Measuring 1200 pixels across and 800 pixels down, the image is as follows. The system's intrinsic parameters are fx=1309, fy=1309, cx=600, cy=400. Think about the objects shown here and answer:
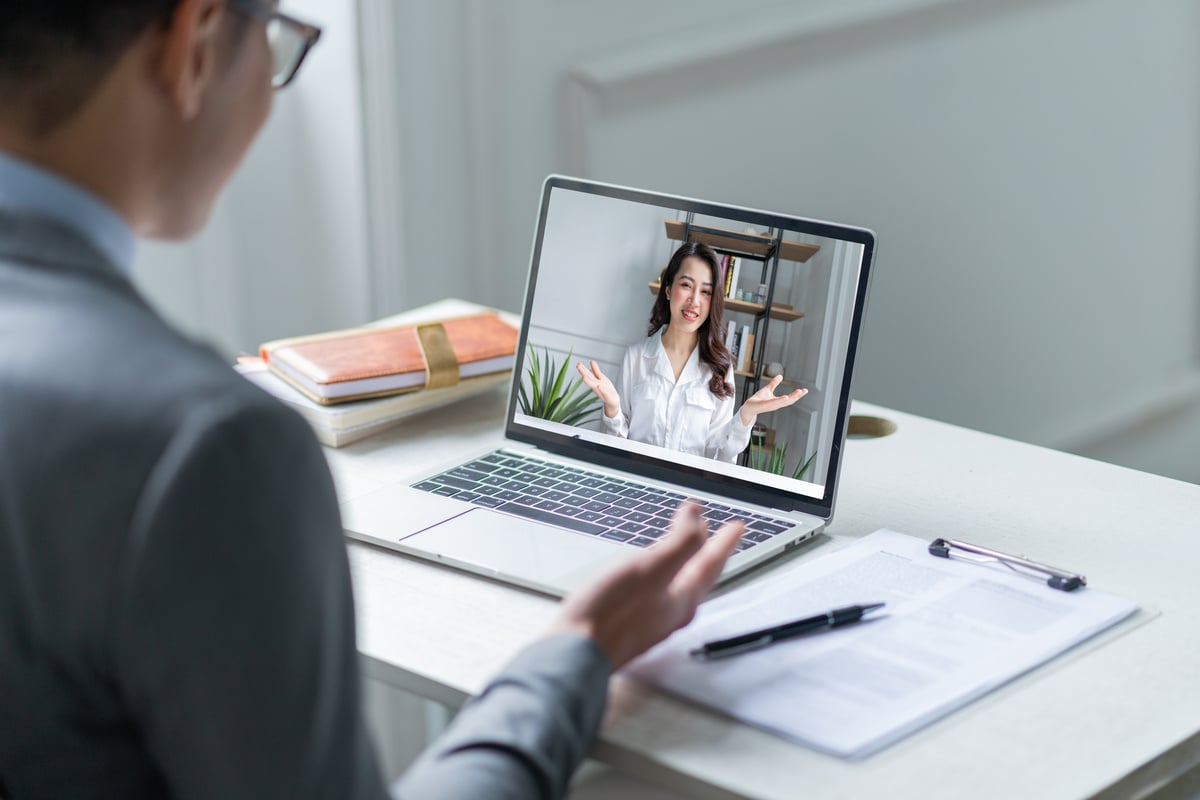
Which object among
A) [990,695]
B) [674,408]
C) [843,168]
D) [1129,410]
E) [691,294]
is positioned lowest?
[1129,410]

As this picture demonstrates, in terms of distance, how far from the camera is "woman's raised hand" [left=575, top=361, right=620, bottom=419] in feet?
3.85

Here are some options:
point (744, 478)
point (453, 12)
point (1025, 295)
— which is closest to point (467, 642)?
point (744, 478)

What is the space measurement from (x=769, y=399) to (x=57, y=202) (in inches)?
25.0

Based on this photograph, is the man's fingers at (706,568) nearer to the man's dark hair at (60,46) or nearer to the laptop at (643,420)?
the laptop at (643,420)

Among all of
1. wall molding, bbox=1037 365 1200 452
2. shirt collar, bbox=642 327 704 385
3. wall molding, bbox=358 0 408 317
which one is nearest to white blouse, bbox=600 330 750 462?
shirt collar, bbox=642 327 704 385

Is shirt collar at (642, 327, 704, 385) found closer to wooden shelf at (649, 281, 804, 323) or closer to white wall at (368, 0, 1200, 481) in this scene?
wooden shelf at (649, 281, 804, 323)

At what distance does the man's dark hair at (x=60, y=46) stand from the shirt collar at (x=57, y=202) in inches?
0.8

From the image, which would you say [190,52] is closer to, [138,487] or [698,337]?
[138,487]

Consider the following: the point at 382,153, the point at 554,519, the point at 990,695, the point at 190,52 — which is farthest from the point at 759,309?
the point at 382,153

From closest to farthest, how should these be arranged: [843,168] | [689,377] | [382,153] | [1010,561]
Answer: [1010,561], [689,377], [382,153], [843,168]

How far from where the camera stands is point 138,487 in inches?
21.8

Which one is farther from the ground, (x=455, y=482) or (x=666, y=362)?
(x=666, y=362)

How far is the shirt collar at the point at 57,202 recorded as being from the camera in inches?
23.5

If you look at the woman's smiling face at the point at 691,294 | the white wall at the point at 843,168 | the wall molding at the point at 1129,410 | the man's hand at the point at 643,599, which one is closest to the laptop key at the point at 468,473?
the woman's smiling face at the point at 691,294
